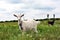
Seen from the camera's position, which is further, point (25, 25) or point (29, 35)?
point (25, 25)

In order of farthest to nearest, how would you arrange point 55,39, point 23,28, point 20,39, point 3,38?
point 23,28 < point 3,38 < point 55,39 < point 20,39

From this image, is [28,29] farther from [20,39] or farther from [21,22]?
A: [20,39]

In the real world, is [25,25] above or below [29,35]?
below

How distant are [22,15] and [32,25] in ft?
3.92

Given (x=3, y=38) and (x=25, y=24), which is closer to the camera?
(x=3, y=38)

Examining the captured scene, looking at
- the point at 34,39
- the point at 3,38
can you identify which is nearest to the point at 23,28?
the point at 3,38

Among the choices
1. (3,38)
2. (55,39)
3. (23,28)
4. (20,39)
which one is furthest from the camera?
(23,28)

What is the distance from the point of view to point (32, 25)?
17.3m

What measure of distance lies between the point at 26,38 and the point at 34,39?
1.74 ft

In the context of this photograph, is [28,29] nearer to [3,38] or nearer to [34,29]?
[34,29]

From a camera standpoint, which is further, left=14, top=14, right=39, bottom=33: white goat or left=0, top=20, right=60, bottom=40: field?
left=14, top=14, right=39, bottom=33: white goat

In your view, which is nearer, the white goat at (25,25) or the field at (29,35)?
the field at (29,35)

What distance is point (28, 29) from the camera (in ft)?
55.3

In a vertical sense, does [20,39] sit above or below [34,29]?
above
